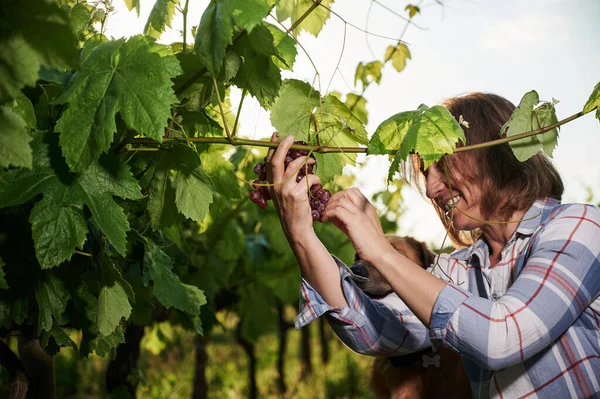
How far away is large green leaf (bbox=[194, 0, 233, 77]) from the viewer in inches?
39.2

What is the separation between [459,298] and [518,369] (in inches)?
17.9

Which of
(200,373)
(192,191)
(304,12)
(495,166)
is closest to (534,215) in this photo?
(495,166)

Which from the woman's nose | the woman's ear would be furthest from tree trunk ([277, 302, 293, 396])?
the woman's nose

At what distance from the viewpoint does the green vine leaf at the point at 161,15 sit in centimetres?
137

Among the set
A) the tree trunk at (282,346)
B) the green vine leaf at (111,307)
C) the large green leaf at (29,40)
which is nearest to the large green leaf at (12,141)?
the large green leaf at (29,40)

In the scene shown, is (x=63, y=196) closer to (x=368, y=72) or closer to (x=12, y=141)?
(x=12, y=141)

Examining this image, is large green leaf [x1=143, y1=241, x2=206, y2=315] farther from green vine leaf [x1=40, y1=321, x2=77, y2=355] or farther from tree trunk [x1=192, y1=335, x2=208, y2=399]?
tree trunk [x1=192, y1=335, x2=208, y2=399]

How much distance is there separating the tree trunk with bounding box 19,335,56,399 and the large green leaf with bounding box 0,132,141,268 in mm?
810

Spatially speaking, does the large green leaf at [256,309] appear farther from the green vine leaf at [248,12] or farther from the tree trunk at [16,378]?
the green vine leaf at [248,12]

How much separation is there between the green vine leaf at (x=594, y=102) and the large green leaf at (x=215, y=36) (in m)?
0.69

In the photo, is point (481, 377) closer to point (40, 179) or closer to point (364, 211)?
point (364, 211)

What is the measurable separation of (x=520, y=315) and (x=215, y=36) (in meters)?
0.89

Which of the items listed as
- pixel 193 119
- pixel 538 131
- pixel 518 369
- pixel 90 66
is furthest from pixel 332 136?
pixel 518 369

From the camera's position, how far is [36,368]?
69.8 inches
